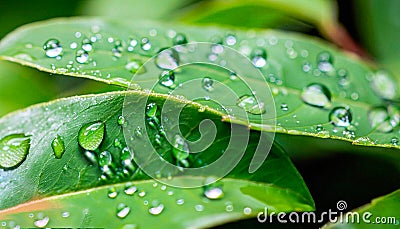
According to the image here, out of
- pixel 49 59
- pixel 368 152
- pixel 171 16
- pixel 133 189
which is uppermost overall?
pixel 171 16

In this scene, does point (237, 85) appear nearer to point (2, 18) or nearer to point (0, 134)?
point (0, 134)

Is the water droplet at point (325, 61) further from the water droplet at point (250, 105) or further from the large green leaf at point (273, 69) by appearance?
the water droplet at point (250, 105)

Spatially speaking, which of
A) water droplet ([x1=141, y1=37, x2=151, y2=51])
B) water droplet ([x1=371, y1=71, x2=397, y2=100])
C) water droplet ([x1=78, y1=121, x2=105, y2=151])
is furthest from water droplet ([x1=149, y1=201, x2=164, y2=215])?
water droplet ([x1=371, y1=71, x2=397, y2=100])

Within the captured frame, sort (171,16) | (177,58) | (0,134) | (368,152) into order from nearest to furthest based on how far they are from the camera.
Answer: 1. (0,134)
2. (177,58)
3. (368,152)
4. (171,16)

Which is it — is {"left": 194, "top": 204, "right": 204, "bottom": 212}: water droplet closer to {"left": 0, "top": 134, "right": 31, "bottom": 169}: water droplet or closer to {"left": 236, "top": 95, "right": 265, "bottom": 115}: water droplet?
{"left": 236, "top": 95, "right": 265, "bottom": 115}: water droplet

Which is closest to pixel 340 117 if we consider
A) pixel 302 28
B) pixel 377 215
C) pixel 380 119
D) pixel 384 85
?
pixel 380 119

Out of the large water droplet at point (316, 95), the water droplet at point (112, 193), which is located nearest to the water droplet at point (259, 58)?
the large water droplet at point (316, 95)

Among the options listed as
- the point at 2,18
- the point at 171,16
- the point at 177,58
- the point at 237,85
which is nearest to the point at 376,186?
the point at 237,85

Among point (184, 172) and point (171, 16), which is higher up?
point (171, 16)

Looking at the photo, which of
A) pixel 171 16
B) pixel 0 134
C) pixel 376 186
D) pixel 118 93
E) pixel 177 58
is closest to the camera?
pixel 118 93
